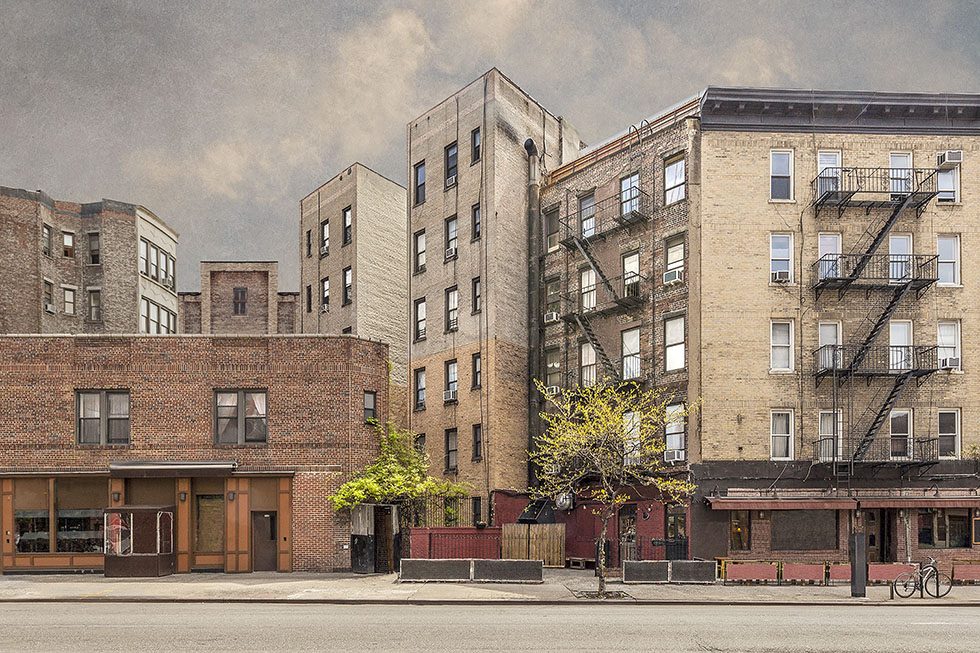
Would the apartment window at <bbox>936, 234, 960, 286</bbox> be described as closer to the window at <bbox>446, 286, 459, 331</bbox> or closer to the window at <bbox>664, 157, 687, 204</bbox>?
the window at <bbox>664, 157, 687, 204</bbox>

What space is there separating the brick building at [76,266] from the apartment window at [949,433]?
44.1m

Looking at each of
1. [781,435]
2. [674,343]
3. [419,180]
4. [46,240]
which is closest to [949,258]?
[781,435]

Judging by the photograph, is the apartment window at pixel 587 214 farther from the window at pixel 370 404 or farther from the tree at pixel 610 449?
the window at pixel 370 404

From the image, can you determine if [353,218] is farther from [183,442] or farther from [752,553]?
[752,553]

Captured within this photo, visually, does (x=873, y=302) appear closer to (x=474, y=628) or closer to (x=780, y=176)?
(x=780, y=176)

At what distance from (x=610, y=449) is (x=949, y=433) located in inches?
560

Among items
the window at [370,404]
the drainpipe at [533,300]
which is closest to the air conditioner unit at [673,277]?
the drainpipe at [533,300]

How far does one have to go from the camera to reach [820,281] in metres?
33.2

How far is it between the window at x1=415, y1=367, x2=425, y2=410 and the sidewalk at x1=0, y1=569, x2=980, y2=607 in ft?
51.6

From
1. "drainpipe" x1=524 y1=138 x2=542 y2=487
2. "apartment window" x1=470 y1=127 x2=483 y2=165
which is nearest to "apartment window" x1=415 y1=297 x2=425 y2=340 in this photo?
"drainpipe" x1=524 y1=138 x2=542 y2=487

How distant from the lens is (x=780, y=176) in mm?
34625

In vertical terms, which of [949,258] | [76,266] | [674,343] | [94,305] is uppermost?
[76,266]

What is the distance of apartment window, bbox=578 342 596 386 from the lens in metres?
38.7

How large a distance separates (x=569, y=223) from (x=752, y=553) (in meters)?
16.8
